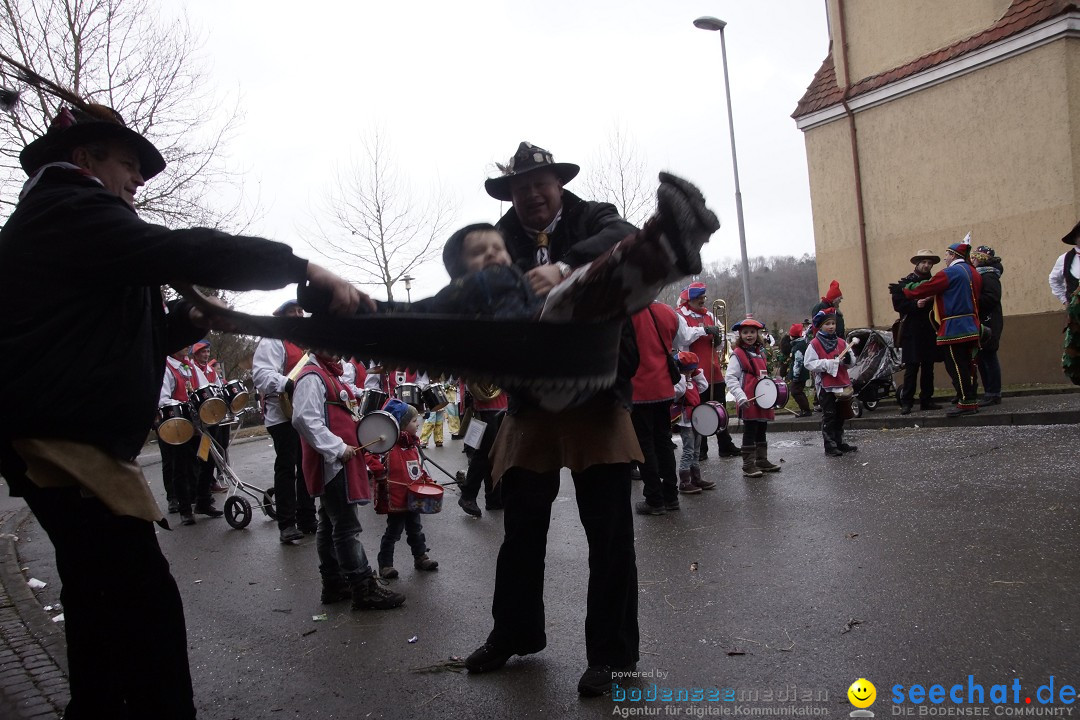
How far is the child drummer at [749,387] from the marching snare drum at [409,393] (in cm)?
324

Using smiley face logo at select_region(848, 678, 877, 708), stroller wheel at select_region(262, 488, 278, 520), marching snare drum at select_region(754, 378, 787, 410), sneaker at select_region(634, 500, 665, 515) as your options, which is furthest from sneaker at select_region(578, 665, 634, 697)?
stroller wheel at select_region(262, 488, 278, 520)

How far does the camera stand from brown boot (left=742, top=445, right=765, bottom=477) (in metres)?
8.47

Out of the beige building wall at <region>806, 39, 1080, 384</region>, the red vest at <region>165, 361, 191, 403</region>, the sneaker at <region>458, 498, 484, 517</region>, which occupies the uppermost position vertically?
the beige building wall at <region>806, 39, 1080, 384</region>

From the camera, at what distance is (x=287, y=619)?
16.5 feet

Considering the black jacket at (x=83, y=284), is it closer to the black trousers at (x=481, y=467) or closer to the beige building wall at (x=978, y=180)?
the black trousers at (x=481, y=467)

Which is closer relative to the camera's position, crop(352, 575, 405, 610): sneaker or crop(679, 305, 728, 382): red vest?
crop(352, 575, 405, 610): sneaker

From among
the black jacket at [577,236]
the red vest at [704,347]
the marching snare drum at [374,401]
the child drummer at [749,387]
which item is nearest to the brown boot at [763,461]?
the child drummer at [749,387]

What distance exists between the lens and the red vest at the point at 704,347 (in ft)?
30.3

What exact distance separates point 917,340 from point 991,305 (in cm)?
104

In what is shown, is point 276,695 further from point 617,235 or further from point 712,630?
point 617,235

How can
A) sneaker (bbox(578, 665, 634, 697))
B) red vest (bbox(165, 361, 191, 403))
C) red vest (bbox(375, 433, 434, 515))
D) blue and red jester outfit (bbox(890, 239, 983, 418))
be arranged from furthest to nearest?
blue and red jester outfit (bbox(890, 239, 983, 418)) → red vest (bbox(165, 361, 191, 403)) → red vest (bbox(375, 433, 434, 515)) → sneaker (bbox(578, 665, 634, 697))

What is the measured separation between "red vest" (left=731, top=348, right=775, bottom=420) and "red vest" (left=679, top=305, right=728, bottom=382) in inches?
21.6

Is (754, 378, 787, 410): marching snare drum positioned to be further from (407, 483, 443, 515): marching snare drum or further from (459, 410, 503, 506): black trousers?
(407, 483, 443, 515): marching snare drum

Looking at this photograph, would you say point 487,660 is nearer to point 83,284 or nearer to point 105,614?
point 105,614
